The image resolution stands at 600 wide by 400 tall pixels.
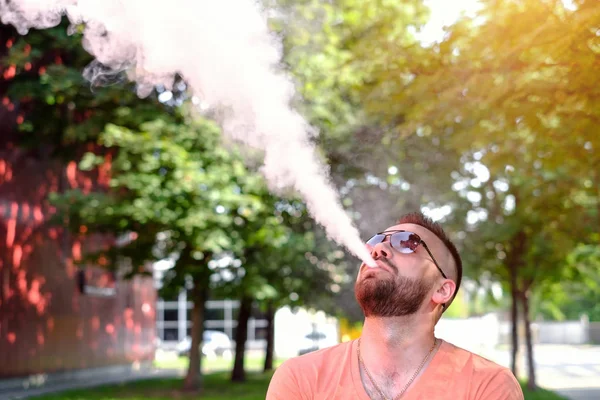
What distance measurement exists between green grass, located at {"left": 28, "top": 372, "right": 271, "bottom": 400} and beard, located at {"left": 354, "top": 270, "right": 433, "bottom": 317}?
1385cm

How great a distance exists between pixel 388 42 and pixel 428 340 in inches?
223

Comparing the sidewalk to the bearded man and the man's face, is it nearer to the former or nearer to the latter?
the bearded man

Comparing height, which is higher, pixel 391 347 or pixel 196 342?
pixel 391 347

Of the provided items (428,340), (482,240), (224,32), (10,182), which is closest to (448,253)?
(428,340)

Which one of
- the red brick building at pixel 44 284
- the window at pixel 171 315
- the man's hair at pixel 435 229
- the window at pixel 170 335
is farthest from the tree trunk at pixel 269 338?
the window at pixel 170 335

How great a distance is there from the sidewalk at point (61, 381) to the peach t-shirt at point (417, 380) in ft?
50.6

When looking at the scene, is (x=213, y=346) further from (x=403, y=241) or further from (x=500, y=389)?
(x=500, y=389)

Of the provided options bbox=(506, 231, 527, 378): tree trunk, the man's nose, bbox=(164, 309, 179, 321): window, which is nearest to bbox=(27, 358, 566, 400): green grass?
bbox=(506, 231, 527, 378): tree trunk

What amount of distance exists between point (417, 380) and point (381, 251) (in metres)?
0.48

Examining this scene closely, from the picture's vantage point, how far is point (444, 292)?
124 inches

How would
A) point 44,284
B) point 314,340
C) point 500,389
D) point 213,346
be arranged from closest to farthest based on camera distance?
point 500,389 → point 44,284 → point 314,340 → point 213,346

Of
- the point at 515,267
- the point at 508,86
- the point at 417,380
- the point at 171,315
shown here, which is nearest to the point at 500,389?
the point at 417,380

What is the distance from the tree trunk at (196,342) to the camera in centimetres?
1904

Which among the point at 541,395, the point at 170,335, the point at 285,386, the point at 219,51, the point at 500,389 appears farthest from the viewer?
the point at 170,335
